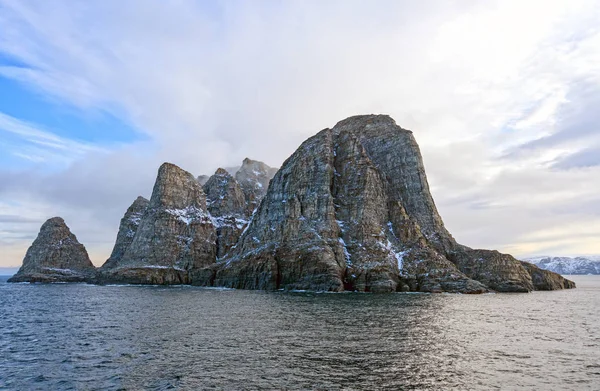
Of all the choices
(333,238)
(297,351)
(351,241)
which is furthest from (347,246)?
(297,351)

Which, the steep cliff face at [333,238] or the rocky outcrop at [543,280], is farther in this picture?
the rocky outcrop at [543,280]

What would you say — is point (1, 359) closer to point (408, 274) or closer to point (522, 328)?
point (522, 328)

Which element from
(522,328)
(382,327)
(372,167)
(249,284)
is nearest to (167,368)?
(382,327)

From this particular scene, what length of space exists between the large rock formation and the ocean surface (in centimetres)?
6829

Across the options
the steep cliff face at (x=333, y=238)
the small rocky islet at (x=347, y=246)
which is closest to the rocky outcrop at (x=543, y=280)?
the small rocky islet at (x=347, y=246)

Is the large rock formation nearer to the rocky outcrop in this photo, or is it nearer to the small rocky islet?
the small rocky islet

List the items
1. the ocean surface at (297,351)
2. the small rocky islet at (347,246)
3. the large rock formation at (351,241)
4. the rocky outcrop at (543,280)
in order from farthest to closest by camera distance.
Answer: the rocky outcrop at (543,280)
the small rocky islet at (347,246)
the large rock formation at (351,241)
the ocean surface at (297,351)

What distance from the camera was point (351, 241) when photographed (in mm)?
161375

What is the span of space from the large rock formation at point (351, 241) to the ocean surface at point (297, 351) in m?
68.3

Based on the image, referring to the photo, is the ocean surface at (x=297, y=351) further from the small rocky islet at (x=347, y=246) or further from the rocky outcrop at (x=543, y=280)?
the rocky outcrop at (x=543, y=280)

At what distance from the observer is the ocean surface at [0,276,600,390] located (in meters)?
32.3

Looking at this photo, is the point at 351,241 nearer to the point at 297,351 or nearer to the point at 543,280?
the point at 543,280

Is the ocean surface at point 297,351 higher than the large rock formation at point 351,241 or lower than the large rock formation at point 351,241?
lower

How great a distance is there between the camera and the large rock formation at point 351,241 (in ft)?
468
